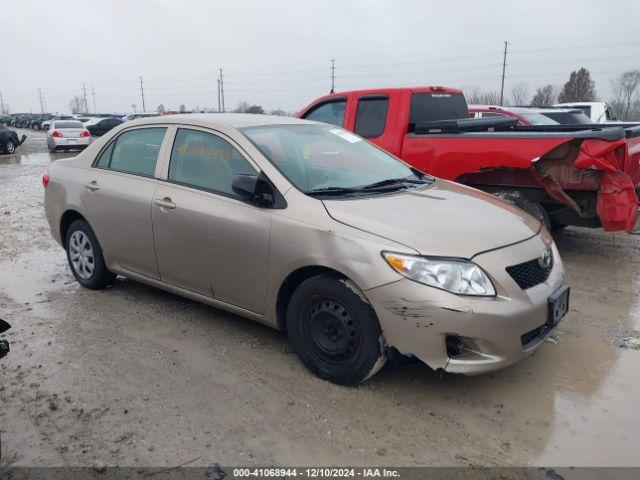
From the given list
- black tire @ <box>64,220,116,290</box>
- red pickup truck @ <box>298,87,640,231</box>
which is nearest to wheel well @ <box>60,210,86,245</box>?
black tire @ <box>64,220,116,290</box>

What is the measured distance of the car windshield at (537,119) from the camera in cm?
1063

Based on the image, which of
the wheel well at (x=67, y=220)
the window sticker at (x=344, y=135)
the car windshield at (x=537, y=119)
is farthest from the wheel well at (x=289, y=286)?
the car windshield at (x=537, y=119)

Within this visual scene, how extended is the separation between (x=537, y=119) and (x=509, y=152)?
18.0 feet

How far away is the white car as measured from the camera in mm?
23384

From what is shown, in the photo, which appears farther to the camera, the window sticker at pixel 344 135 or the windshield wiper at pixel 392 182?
Result: the window sticker at pixel 344 135

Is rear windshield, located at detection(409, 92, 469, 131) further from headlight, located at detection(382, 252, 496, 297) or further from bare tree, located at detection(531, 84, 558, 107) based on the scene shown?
bare tree, located at detection(531, 84, 558, 107)

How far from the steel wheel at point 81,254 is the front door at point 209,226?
3.76ft

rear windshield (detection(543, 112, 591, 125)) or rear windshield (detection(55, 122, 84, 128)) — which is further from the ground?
rear windshield (detection(543, 112, 591, 125))

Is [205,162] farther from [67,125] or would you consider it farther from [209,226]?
[67,125]

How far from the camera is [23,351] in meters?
4.08

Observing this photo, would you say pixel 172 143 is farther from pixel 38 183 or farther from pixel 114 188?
pixel 38 183

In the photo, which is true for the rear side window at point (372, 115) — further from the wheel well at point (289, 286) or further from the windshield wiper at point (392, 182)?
the wheel well at point (289, 286)

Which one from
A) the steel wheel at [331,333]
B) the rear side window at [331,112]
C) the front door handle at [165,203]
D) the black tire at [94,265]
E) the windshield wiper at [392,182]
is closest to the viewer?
the steel wheel at [331,333]

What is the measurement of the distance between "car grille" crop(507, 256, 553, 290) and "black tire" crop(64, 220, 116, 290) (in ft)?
12.0
